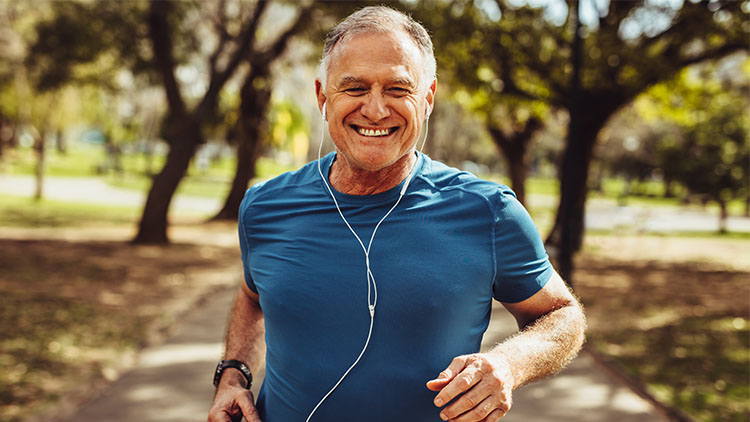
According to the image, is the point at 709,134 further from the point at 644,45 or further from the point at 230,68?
the point at 230,68

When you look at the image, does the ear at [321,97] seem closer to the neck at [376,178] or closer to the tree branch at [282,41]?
the neck at [376,178]

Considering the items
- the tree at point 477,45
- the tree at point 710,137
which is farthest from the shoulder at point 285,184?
the tree at point 710,137

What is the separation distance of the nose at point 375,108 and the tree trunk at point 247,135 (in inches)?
828

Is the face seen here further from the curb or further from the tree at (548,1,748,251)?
the tree at (548,1,748,251)

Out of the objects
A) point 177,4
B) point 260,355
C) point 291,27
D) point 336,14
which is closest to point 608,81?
point 336,14

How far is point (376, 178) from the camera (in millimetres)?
1980

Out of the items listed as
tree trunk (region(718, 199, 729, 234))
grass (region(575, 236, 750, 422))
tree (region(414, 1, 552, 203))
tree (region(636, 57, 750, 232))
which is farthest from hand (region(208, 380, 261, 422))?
tree trunk (region(718, 199, 729, 234))

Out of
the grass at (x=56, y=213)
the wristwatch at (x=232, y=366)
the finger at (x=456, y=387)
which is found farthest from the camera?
the grass at (x=56, y=213)

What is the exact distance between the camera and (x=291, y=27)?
58.6ft

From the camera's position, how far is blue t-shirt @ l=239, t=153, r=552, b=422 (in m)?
1.79

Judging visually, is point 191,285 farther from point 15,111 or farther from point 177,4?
point 15,111

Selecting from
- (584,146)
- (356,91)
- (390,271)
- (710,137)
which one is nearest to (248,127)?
(584,146)

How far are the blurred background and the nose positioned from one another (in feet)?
14.7

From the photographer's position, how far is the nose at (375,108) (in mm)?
1884
